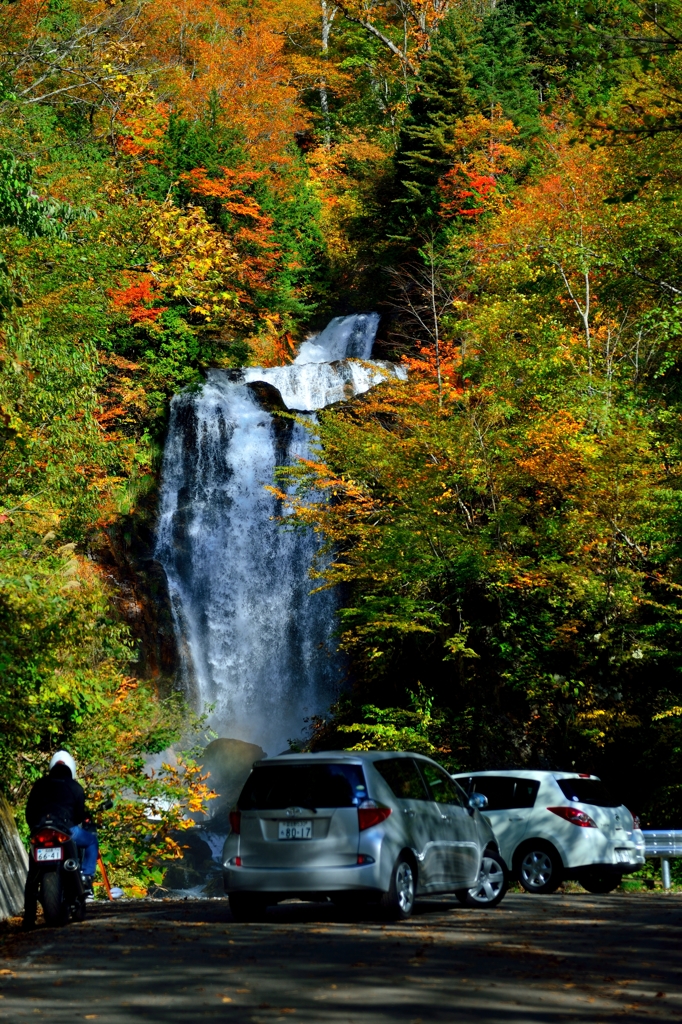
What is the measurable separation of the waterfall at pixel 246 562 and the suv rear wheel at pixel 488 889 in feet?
61.9

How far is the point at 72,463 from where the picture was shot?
16688 mm

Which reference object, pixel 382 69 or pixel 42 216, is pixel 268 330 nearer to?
pixel 382 69

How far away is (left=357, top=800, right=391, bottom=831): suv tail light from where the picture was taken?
11.2 metres

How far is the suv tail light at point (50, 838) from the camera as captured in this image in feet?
39.1

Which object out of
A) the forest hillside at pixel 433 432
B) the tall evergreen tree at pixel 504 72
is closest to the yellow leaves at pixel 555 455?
the forest hillside at pixel 433 432

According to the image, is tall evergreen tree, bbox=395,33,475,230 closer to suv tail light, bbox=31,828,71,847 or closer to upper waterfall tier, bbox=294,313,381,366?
upper waterfall tier, bbox=294,313,381,366

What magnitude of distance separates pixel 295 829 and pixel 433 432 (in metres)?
14.3

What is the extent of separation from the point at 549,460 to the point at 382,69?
38.9 meters

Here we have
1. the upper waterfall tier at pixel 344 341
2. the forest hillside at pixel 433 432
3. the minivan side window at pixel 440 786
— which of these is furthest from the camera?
the upper waterfall tier at pixel 344 341

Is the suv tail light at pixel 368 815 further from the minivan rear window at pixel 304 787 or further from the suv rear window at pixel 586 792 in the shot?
the suv rear window at pixel 586 792

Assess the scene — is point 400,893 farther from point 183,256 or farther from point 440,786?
point 183,256

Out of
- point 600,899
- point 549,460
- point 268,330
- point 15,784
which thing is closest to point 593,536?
point 549,460

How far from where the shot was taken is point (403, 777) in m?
12.2

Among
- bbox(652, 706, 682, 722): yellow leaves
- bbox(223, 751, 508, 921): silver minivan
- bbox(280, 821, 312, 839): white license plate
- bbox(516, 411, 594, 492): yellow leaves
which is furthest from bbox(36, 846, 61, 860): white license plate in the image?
bbox(516, 411, 594, 492): yellow leaves
